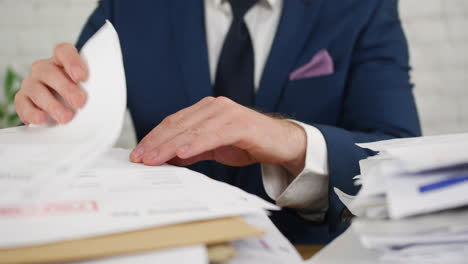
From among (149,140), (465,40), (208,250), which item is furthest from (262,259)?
(465,40)

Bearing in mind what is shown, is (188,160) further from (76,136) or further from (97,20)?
(97,20)

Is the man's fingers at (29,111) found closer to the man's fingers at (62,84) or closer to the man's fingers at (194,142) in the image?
the man's fingers at (62,84)

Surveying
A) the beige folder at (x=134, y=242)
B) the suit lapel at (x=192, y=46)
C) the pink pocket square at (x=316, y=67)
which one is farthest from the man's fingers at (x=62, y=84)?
the pink pocket square at (x=316, y=67)

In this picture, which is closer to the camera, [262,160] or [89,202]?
[89,202]

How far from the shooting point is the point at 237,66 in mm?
952

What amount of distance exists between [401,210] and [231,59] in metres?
0.70

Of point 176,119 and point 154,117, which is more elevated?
point 176,119

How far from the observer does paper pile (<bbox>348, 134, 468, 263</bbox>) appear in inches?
11.8

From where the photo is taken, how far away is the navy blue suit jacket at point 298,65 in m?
0.90

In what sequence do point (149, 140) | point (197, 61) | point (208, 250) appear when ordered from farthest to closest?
1. point (197, 61)
2. point (149, 140)
3. point (208, 250)

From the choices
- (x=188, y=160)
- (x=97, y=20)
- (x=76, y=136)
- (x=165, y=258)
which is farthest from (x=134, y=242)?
(x=97, y=20)

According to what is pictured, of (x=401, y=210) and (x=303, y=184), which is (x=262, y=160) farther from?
(x=401, y=210)

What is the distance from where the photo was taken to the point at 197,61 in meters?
0.96

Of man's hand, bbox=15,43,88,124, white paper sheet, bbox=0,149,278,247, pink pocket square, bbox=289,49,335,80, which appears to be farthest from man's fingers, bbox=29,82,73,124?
pink pocket square, bbox=289,49,335,80
